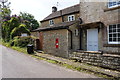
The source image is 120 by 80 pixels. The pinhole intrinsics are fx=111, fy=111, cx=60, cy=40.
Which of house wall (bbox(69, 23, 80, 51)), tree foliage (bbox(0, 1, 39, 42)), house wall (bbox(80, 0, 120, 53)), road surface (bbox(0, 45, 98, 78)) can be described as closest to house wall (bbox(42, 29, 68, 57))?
house wall (bbox(69, 23, 80, 51))

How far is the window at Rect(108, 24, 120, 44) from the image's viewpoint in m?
9.58

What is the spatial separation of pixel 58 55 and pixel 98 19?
5894 millimetres

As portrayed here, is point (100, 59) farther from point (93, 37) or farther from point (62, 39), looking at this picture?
point (62, 39)

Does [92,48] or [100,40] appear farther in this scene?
[92,48]

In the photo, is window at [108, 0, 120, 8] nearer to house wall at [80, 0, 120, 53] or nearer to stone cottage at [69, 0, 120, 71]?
stone cottage at [69, 0, 120, 71]

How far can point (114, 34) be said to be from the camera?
32.0ft

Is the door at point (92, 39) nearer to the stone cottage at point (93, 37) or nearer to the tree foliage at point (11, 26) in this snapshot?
the stone cottage at point (93, 37)

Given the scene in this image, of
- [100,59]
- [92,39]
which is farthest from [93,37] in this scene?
[100,59]

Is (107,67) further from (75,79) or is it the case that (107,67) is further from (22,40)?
(22,40)

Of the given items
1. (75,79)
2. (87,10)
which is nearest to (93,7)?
(87,10)

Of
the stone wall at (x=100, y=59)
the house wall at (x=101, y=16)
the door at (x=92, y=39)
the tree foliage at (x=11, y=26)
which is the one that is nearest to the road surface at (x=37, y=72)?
the stone wall at (x=100, y=59)

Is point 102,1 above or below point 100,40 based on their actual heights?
above

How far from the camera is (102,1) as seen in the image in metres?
10.7

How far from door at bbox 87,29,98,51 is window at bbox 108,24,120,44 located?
146 cm
